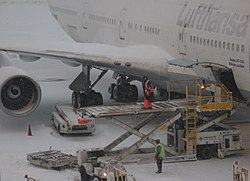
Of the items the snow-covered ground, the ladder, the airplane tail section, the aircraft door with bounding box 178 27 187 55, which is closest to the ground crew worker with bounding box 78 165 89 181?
the snow-covered ground

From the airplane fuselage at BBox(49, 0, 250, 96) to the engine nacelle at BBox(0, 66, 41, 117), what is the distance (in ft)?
13.3

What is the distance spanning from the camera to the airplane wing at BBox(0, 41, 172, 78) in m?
25.4

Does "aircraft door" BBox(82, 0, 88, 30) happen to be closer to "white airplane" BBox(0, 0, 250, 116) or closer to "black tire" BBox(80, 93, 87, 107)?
"white airplane" BBox(0, 0, 250, 116)

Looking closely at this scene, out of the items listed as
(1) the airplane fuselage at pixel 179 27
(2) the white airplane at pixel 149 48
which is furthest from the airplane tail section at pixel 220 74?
(1) the airplane fuselage at pixel 179 27

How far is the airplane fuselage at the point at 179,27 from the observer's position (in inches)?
834

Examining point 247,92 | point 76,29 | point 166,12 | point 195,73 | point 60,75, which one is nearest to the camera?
point 247,92

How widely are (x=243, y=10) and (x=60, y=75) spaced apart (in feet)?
55.8

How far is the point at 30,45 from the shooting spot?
89.3ft

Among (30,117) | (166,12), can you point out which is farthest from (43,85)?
(166,12)

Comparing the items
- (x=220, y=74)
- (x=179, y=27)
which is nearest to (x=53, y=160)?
(x=220, y=74)

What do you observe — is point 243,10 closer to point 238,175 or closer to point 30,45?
point 238,175

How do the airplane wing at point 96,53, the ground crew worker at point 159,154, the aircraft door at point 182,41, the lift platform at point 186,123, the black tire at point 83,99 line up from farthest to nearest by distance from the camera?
the black tire at point 83,99 → the airplane wing at point 96,53 → the aircraft door at point 182,41 → the lift platform at point 186,123 → the ground crew worker at point 159,154

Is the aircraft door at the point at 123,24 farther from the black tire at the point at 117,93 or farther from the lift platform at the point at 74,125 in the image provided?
the lift platform at the point at 74,125

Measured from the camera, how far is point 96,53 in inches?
1053
